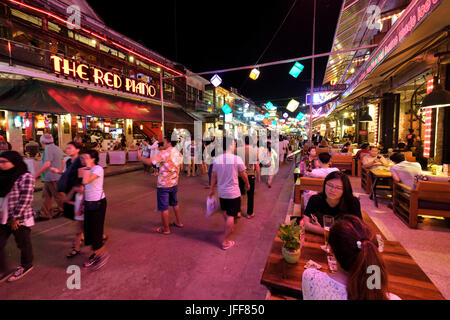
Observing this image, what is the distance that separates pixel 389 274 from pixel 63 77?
576 inches

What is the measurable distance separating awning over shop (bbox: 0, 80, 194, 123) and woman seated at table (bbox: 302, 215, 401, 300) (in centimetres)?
1172

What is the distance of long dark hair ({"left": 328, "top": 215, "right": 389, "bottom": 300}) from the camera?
41.4 inches

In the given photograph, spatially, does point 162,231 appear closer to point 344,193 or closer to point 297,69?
point 344,193

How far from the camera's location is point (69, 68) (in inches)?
421

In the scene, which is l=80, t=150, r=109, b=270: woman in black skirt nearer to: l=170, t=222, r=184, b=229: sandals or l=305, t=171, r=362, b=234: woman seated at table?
l=170, t=222, r=184, b=229: sandals

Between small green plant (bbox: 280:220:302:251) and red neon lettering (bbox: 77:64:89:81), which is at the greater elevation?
red neon lettering (bbox: 77:64:89:81)

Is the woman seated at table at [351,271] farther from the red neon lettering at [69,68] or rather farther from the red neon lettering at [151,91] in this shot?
the red neon lettering at [151,91]

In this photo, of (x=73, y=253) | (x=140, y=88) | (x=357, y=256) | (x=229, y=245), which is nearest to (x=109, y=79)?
(x=140, y=88)

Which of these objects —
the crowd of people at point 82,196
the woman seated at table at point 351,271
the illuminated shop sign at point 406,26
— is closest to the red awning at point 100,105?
the crowd of people at point 82,196

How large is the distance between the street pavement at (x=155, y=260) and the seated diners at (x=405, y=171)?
267cm

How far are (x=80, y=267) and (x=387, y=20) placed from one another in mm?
15585

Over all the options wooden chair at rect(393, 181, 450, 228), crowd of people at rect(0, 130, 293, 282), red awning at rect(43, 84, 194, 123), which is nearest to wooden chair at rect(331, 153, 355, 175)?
wooden chair at rect(393, 181, 450, 228)
